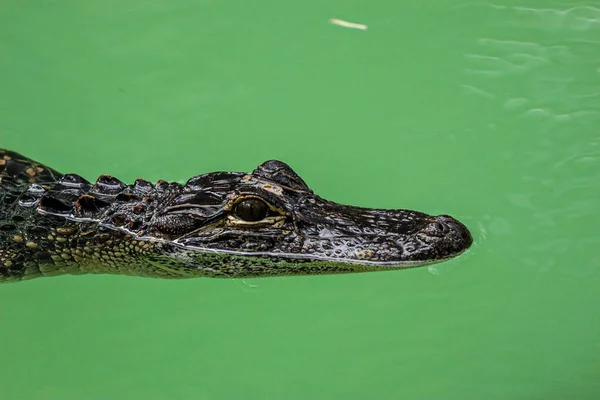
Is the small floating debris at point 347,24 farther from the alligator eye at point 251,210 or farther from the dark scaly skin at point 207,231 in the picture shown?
the alligator eye at point 251,210

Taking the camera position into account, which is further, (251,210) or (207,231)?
(207,231)

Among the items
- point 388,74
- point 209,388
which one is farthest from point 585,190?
point 209,388

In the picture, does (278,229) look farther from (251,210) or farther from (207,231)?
(207,231)

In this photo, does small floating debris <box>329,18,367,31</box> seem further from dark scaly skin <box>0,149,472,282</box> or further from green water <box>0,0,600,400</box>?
dark scaly skin <box>0,149,472,282</box>

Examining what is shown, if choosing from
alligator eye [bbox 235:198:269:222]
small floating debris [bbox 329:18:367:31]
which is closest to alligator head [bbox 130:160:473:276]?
alligator eye [bbox 235:198:269:222]

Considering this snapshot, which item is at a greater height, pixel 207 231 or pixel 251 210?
pixel 251 210

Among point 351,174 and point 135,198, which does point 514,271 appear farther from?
point 135,198

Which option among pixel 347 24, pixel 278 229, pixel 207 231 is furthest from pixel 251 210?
pixel 347 24

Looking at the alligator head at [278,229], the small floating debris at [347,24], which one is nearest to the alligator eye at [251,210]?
the alligator head at [278,229]

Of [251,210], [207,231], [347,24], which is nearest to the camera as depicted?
[251,210]
